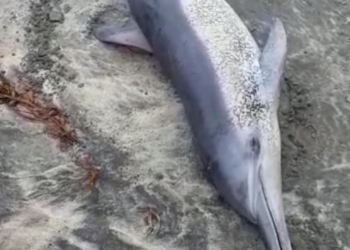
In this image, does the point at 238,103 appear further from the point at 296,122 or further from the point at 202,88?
the point at 296,122

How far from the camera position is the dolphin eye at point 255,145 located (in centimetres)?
417

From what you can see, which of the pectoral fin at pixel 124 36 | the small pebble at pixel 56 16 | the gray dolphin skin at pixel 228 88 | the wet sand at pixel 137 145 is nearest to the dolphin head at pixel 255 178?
the gray dolphin skin at pixel 228 88

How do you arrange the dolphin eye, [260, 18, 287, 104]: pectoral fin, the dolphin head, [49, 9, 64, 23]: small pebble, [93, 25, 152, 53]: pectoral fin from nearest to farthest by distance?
Answer: 1. the dolphin head
2. the dolphin eye
3. [260, 18, 287, 104]: pectoral fin
4. [93, 25, 152, 53]: pectoral fin
5. [49, 9, 64, 23]: small pebble

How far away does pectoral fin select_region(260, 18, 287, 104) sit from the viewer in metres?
4.48

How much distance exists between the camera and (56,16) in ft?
17.0

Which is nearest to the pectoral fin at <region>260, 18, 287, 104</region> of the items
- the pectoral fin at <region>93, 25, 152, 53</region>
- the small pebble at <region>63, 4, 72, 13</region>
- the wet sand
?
the wet sand

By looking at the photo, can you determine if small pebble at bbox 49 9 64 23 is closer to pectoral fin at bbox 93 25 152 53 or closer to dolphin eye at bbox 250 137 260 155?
pectoral fin at bbox 93 25 152 53

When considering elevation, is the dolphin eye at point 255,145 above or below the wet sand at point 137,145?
above

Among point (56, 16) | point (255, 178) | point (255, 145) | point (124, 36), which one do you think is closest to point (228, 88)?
point (255, 145)

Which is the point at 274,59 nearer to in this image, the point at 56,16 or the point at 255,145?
the point at 255,145

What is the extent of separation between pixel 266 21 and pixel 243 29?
517mm

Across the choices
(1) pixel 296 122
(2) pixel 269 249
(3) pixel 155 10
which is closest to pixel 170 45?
(3) pixel 155 10

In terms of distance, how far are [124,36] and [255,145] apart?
46.9 inches

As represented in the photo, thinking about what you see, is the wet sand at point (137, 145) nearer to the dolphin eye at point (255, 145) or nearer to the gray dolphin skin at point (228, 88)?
the gray dolphin skin at point (228, 88)
